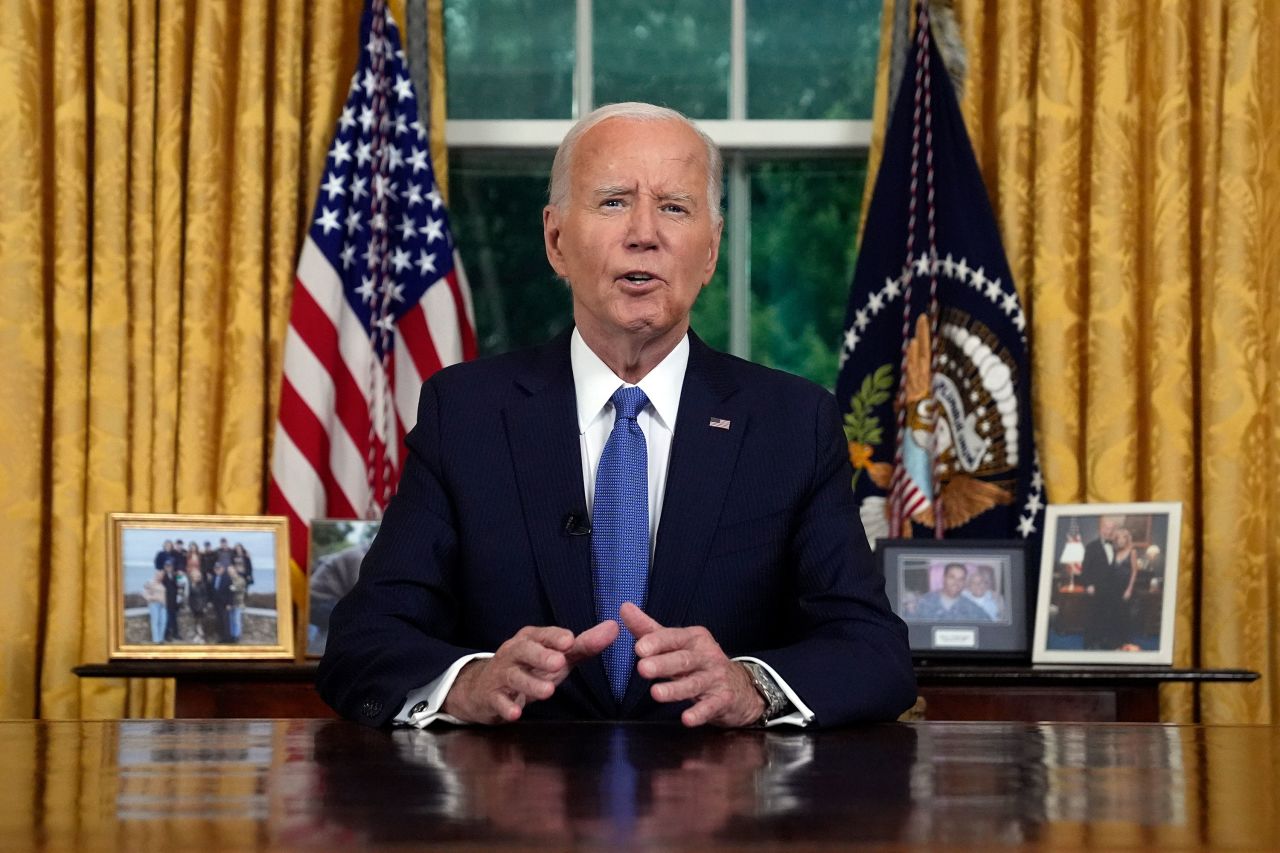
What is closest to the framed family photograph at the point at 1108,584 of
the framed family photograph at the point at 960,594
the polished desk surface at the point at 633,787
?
the framed family photograph at the point at 960,594

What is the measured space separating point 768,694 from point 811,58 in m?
2.75

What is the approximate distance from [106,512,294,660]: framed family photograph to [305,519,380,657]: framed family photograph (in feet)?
0.22

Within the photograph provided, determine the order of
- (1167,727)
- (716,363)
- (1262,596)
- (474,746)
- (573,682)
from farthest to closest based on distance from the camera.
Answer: (1262,596), (716,363), (573,682), (1167,727), (474,746)

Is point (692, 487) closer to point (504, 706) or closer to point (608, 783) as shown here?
point (504, 706)

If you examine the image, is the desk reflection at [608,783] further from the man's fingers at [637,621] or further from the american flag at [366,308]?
the american flag at [366,308]

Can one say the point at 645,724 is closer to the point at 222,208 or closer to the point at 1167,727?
the point at 1167,727

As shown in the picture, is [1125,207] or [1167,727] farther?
[1125,207]

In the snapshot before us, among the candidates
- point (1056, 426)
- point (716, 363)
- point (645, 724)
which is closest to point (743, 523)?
point (716, 363)

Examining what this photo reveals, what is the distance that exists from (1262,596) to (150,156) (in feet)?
9.23

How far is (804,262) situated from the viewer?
4.20m

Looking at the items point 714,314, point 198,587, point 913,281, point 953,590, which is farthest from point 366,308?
point 953,590

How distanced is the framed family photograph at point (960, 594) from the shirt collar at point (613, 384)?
134 centimetres

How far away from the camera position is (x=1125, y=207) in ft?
12.2

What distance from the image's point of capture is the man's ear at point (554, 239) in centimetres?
231
